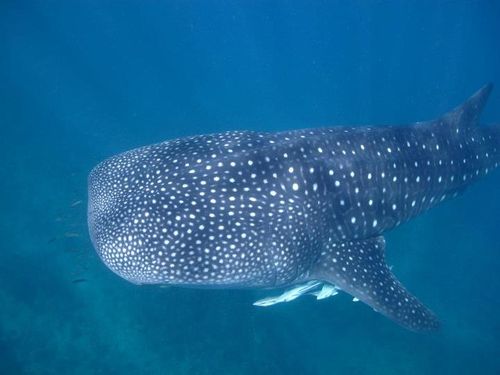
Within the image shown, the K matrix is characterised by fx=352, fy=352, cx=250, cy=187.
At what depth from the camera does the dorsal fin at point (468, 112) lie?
24.6 ft

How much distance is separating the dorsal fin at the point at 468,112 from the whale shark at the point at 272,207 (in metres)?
0.63

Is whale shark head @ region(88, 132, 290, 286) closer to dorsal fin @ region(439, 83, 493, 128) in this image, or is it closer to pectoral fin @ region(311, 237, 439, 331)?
pectoral fin @ region(311, 237, 439, 331)

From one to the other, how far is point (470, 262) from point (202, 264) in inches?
521

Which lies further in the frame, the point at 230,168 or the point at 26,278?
the point at 26,278

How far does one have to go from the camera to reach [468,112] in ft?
25.1

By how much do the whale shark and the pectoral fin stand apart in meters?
0.02

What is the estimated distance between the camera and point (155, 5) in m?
57.2

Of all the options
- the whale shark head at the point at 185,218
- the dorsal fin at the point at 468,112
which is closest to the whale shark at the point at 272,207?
the whale shark head at the point at 185,218

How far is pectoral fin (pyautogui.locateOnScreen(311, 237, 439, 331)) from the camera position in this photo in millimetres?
5488

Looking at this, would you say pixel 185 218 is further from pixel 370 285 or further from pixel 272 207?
pixel 370 285

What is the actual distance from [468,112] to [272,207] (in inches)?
217

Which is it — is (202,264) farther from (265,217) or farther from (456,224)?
(456,224)

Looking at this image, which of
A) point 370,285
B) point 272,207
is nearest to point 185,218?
Result: point 272,207

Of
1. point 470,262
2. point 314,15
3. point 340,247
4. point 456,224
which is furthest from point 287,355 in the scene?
point 314,15
